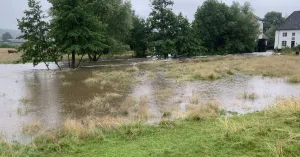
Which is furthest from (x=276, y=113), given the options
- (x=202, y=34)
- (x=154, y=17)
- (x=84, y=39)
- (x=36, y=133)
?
(x=202, y=34)

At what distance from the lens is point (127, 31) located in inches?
1656

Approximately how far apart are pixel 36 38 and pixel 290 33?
49419 millimetres

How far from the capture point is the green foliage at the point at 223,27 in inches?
1998

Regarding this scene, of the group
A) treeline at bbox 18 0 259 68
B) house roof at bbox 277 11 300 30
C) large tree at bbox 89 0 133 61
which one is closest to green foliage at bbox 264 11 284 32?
treeline at bbox 18 0 259 68

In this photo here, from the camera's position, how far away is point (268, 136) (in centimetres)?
593

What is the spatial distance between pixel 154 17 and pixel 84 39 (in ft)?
61.5

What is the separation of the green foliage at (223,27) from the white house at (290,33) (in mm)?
8618

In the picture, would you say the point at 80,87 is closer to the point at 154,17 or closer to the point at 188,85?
the point at 188,85

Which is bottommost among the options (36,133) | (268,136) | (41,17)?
(36,133)

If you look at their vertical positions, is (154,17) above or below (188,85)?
above

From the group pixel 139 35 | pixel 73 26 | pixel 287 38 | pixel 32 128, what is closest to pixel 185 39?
pixel 139 35

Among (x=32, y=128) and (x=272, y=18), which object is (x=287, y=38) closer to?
(x=272, y=18)

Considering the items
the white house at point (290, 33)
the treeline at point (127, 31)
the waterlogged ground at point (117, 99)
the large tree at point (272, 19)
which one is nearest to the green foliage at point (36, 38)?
the treeline at point (127, 31)

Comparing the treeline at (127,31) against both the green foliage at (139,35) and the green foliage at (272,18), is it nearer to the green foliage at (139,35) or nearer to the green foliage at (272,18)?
the green foliage at (139,35)
